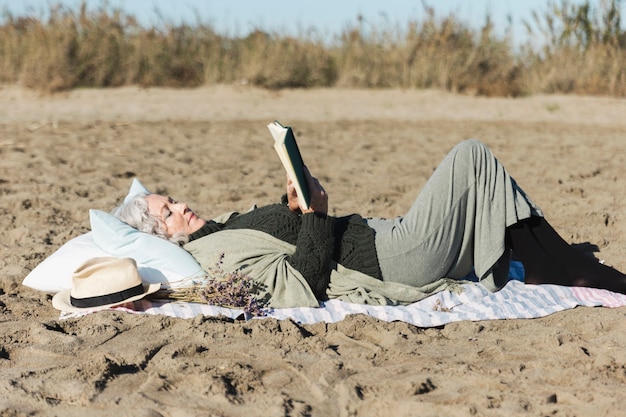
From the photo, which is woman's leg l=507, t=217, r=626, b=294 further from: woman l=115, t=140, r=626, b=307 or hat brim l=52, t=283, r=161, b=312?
hat brim l=52, t=283, r=161, b=312

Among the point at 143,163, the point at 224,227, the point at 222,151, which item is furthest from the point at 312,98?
the point at 224,227

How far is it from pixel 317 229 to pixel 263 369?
966mm

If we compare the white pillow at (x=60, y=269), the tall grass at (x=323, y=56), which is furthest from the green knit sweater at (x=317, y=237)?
the tall grass at (x=323, y=56)

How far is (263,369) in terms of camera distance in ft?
11.9

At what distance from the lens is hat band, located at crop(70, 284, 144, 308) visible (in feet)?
14.2

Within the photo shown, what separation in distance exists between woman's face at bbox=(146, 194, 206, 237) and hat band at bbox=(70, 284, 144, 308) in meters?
0.55

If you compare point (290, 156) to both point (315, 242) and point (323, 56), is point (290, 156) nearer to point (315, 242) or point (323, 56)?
point (315, 242)

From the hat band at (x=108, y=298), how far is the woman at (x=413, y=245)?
1.36 feet

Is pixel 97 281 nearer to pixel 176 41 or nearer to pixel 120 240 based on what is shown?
pixel 120 240

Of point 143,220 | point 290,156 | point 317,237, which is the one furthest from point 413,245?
point 143,220

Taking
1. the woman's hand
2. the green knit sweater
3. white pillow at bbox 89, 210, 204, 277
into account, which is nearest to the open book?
the woman's hand

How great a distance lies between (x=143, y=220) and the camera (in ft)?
15.8

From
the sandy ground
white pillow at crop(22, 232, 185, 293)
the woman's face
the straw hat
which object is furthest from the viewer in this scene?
the woman's face

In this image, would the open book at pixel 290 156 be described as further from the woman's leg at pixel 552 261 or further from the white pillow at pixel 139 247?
the woman's leg at pixel 552 261
